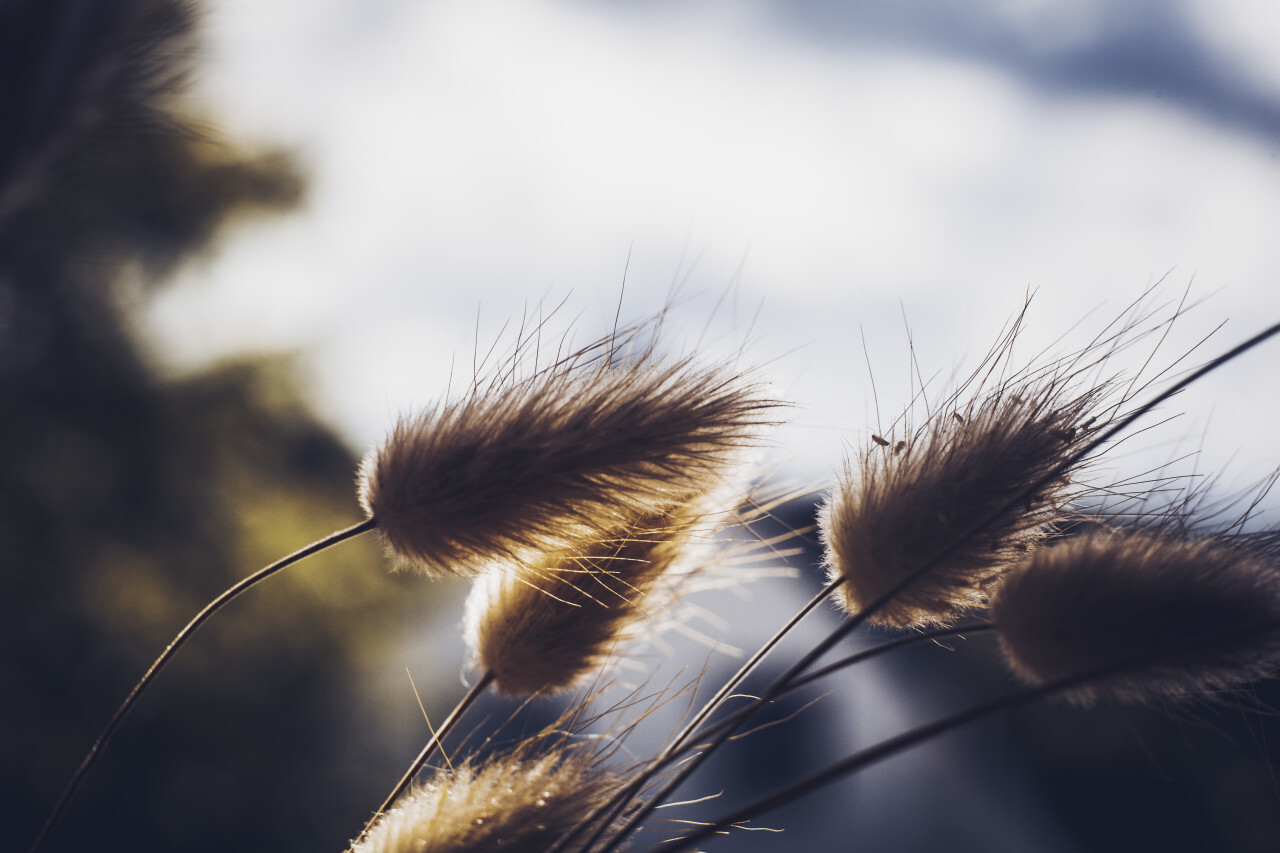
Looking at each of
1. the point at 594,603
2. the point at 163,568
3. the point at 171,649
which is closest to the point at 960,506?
the point at 594,603

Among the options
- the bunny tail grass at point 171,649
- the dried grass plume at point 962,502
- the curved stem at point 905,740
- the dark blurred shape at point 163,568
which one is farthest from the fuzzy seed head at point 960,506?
the dark blurred shape at point 163,568

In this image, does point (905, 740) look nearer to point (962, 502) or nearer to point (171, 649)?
point (962, 502)

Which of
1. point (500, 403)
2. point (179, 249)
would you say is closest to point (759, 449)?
point (500, 403)

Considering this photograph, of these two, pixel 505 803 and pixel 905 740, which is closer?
pixel 905 740

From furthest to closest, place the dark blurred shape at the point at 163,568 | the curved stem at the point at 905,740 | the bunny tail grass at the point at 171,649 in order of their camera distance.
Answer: the dark blurred shape at the point at 163,568 → the bunny tail grass at the point at 171,649 → the curved stem at the point at 905,740

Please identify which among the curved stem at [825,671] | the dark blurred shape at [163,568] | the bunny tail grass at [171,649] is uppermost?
the dark blurred shape at [163,568]

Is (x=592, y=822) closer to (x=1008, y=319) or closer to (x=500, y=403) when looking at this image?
(x=500, y=403)

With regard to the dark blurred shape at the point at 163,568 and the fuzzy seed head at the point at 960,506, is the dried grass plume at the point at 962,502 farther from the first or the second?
the dark blurred shape at the point at 163,568

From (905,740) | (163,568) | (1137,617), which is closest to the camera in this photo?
(905,740)
